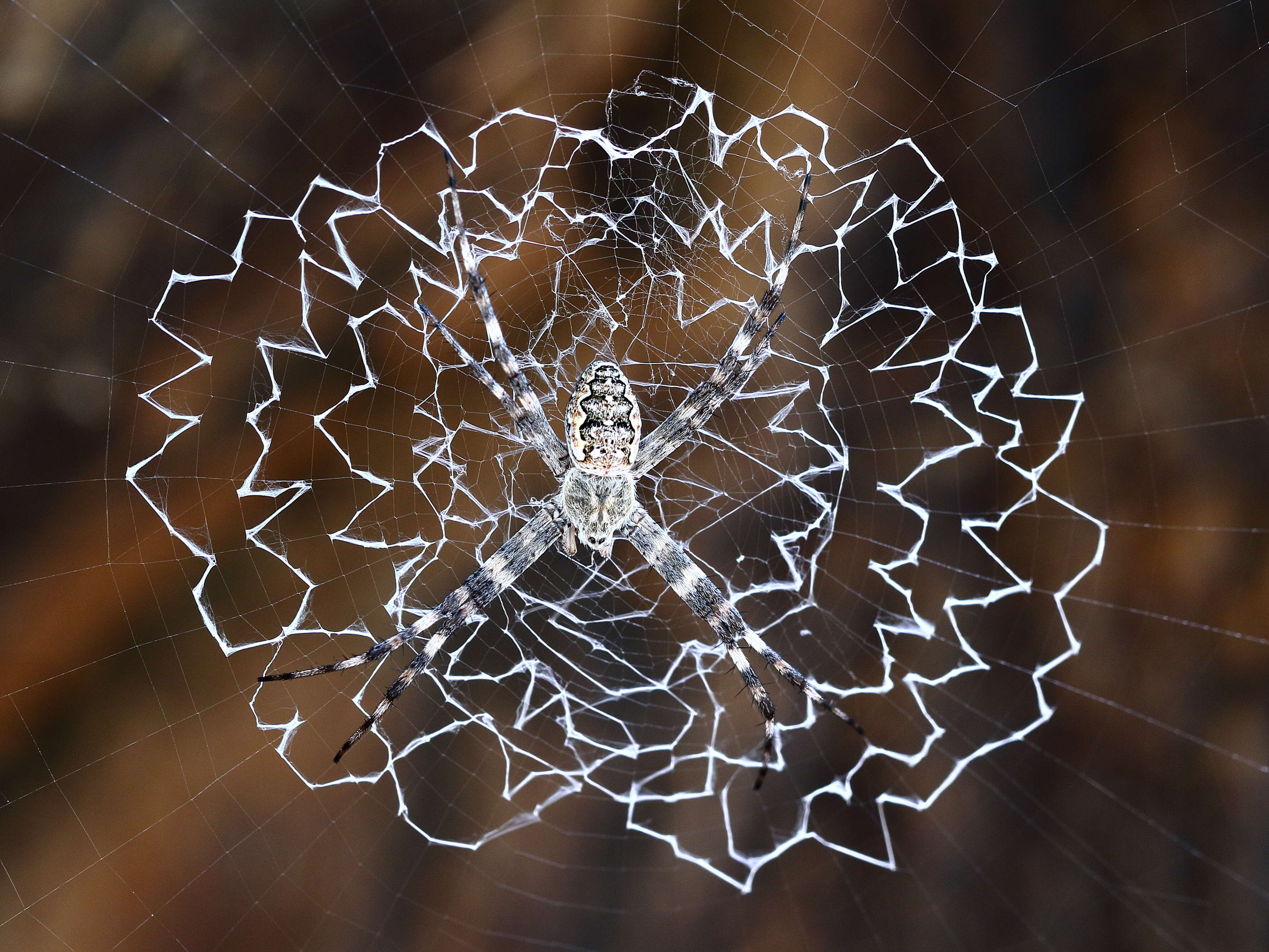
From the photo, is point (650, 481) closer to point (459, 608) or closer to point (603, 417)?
point (603, 417)

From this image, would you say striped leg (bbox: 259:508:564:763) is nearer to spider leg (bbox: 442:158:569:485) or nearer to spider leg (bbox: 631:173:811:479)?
spider leg (bbox: 442:158:569:485)

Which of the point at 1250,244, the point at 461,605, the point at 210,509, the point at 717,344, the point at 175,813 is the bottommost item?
the point at 175,813

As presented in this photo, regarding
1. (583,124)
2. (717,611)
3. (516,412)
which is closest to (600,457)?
(516,412)

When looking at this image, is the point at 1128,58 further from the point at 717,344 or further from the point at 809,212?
the point at 717,344

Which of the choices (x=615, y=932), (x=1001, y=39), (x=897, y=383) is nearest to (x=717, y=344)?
(x=897, y=383)

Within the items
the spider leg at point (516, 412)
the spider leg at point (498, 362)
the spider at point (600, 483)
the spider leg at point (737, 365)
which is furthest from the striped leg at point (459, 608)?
the spider leg at point (737, 365)

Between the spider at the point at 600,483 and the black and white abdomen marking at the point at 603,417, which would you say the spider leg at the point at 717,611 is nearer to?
the spider at the point at 600,483

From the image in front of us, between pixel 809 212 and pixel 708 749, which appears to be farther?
pixel 708 749
